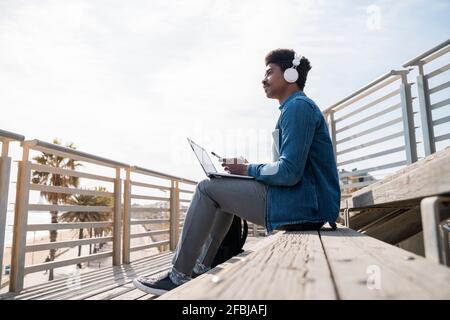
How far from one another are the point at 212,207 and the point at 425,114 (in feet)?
6.48

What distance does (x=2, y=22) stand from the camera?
718 centimetres

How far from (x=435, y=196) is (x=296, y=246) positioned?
34 centimetres

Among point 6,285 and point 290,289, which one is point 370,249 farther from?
point 6,285

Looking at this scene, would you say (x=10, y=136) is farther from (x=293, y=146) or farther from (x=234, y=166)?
(x=293, y=146)

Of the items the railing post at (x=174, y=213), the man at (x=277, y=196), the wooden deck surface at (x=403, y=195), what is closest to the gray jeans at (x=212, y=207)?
the man at (x=277, y=196)

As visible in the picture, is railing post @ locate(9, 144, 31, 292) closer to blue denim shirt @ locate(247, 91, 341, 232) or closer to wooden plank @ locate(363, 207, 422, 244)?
blue denim shirt @ locate(247, 91, 341, 232)

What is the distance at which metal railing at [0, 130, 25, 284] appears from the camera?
1951 mm

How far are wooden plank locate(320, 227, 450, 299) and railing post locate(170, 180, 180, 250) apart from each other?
419 centimetres

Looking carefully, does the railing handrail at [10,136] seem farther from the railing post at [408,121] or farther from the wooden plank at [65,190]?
the railing post at [408,121]

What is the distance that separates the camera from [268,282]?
460 millimetres

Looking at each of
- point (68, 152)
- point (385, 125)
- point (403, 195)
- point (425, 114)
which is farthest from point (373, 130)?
point (68, 152)

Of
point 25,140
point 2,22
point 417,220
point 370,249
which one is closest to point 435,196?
point 370,249

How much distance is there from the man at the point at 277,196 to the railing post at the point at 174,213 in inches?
127

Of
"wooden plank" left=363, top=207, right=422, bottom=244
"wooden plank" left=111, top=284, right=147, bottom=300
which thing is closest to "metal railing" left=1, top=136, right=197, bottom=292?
"wooden plank" left=111, top=284, right=147, bottom=300
